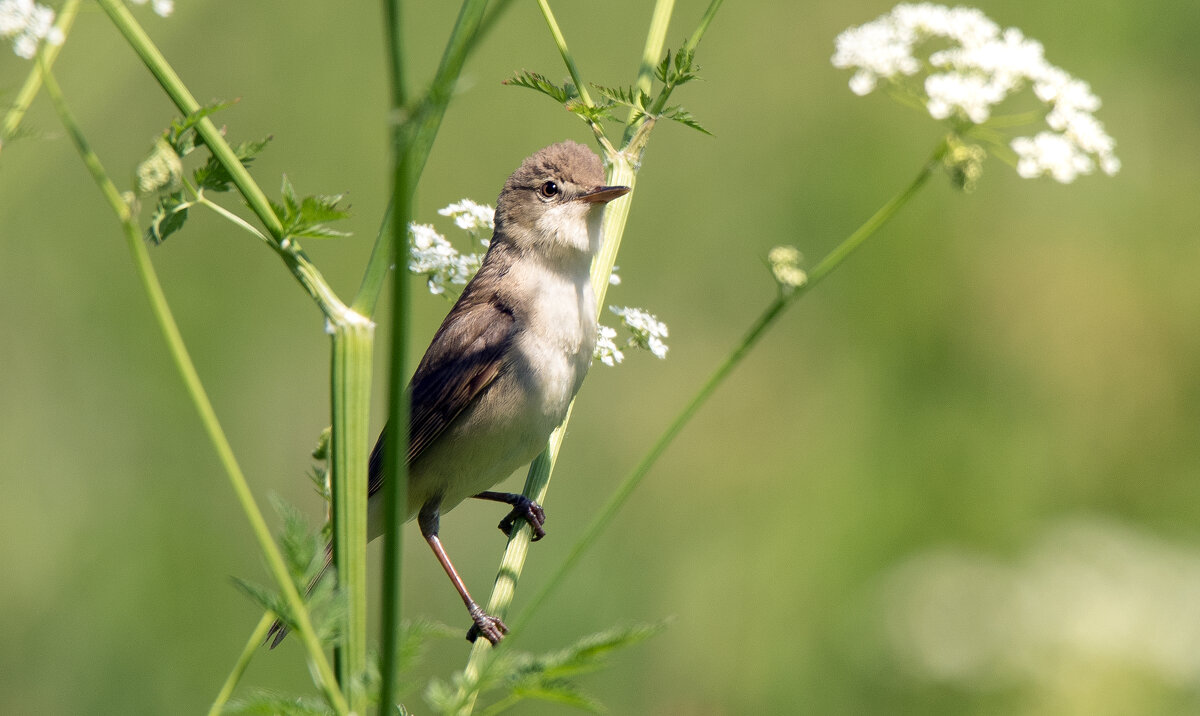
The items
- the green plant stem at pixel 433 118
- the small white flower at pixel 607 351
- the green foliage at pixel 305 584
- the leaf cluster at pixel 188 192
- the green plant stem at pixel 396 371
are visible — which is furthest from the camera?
the small white flower at pixel 607 351

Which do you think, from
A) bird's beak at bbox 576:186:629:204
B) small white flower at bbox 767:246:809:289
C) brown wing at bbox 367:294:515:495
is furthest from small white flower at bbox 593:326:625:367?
brown wing at bbox 367:294:515:495

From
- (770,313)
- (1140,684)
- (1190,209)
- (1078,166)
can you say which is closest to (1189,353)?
(1190,209)

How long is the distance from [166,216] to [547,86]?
763 millimetres

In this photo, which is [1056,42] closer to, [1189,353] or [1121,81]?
[1121,81]

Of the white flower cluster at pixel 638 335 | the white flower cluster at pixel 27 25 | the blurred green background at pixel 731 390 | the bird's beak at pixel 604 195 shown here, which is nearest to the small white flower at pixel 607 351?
the white flower cluster at pixel 638 335

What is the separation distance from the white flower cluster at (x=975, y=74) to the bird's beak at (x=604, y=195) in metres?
0.62

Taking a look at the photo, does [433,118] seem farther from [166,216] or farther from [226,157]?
[166,216]

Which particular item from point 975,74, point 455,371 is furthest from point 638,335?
point 455,371

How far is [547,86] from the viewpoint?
1.99 metres

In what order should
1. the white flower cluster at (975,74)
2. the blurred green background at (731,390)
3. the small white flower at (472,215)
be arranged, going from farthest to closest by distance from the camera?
the blurred green background at (731,390) < the small white flower at (472,215) < the white flower cluster at (975,74)

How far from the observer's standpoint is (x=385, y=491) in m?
1.09

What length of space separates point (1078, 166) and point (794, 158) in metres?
4.72

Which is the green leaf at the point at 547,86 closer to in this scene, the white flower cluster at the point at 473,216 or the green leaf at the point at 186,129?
the white flower cluster at the point at 473,216

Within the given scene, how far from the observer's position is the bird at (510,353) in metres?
3.09
